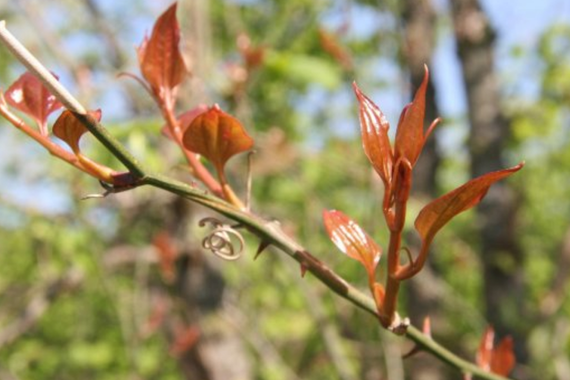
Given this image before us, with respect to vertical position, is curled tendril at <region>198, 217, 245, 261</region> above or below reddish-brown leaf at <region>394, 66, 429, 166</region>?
below

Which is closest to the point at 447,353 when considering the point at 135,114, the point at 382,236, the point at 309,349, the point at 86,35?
the point at 382,236

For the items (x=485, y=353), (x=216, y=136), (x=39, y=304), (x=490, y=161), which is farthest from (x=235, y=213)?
(x=490, y=161)

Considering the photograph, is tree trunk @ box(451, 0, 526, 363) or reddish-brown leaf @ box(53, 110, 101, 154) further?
tree trunk @ box(451, 0, 526, 363)

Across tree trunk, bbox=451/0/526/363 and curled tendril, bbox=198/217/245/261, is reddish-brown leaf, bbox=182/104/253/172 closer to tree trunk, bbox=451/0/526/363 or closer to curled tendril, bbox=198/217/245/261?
curled tendril, bbox=198/217/245/261

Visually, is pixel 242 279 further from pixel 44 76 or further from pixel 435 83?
pixel 44 76

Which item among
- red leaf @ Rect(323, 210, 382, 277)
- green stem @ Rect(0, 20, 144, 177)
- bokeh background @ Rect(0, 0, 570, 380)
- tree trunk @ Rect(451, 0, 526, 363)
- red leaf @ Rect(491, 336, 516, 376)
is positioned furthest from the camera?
tree trunk @ Rect(451, 0, 526, 363)

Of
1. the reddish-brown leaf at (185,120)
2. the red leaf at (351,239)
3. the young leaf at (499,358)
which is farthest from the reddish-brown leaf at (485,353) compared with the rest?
the reddish-brown leaf at (185,120)

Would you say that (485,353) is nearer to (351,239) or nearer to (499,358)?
(499,358)

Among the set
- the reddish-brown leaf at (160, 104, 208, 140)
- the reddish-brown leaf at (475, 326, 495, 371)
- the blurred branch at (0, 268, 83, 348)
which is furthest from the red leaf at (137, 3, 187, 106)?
the blurred branch at (0, 268, 83, 348)
